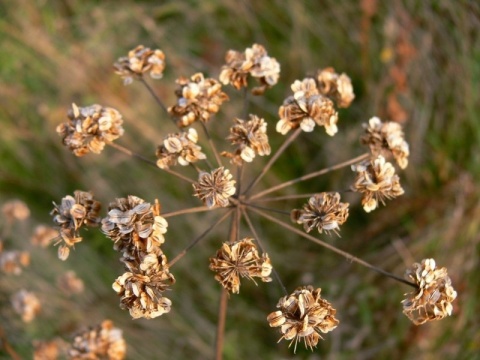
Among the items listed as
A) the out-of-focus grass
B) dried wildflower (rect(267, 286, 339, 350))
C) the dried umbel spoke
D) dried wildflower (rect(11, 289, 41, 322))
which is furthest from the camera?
the out-of-focus grass

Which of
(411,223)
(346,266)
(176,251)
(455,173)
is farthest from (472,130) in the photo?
(176,251)

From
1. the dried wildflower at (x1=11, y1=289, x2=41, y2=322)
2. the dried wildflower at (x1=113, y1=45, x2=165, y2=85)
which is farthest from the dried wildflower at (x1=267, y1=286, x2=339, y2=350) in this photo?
the dried wildflower at (x1=11, y1=289, x2=41, y2=322)

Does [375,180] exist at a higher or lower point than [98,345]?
higher

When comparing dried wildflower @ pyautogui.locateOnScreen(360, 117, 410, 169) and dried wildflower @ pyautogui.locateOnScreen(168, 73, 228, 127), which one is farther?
dried wildflower @ pyautogui.locateOnScreen(360, 117, 410, 169)

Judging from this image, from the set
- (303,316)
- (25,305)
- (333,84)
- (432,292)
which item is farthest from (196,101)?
(25,305)

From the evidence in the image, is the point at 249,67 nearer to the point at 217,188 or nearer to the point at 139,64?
the point at 139,64

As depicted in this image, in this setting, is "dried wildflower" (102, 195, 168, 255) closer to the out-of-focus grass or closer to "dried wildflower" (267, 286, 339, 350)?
"dried wildflower" (267, 286, 339, 350)

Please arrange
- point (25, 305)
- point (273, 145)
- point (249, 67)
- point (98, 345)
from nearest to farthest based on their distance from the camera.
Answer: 1. point (249, 67)
2. point (98, 345)
3. point (25, 305)
4. point (273, 145)
